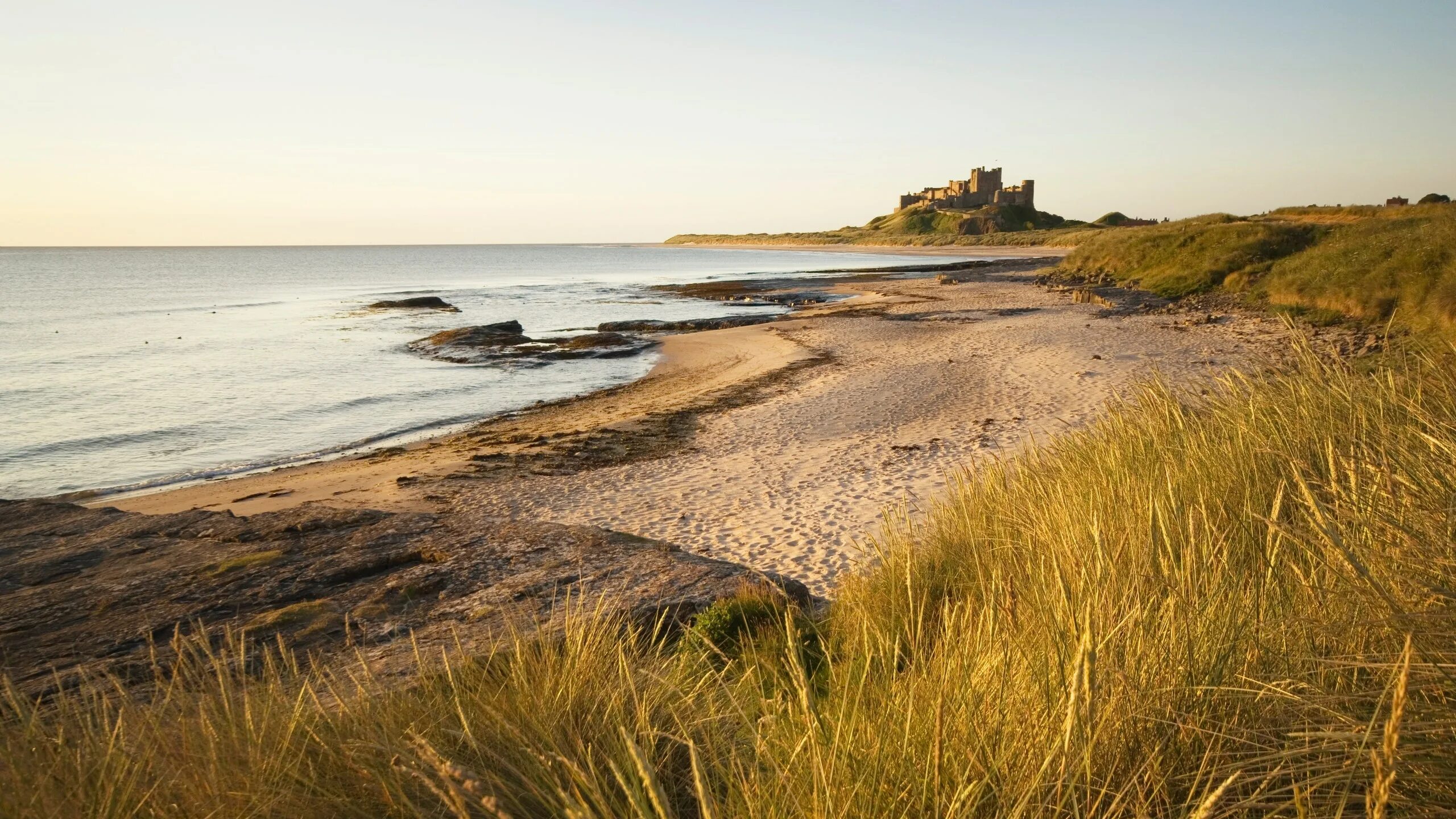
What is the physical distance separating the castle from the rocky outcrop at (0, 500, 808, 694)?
443 feet

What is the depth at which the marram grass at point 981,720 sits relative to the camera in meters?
1.98

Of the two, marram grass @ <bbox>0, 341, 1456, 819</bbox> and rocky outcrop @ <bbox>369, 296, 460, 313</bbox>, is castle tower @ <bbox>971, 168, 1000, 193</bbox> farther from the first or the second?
marram grass @ <bbox>0, 341, 1456, 819</bbox>

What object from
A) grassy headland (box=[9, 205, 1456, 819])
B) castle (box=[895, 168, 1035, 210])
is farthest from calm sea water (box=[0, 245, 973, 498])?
castle (box=[895, 168, 1035, 210])

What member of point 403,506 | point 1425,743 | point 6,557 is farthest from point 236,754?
point 403,506

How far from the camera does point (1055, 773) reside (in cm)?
212

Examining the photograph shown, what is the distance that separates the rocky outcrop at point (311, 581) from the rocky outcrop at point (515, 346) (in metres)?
18.8

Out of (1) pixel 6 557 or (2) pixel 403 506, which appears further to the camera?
(2) pixel 403 506

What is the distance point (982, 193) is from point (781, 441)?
134540 mm

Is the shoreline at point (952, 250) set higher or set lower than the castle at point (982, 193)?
lower

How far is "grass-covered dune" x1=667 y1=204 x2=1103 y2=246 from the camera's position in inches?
4063

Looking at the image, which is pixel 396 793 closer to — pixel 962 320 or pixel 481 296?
pixel 962 320

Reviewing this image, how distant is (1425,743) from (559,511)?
9.43 metres

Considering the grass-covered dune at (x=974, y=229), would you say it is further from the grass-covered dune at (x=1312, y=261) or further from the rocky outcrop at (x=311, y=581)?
the rocky outcrop at (x=311, y=581)

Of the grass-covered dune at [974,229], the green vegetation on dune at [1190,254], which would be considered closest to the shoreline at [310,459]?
the green vegetation on dune at [1190,254]
